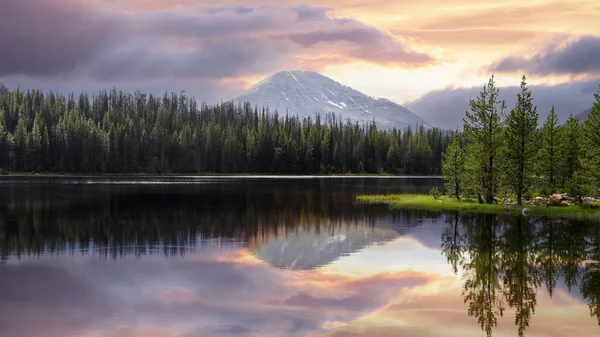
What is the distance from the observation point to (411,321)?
2236 cm

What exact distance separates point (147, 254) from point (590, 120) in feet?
168

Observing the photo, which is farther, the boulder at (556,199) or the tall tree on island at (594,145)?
the boulder at (556,199)

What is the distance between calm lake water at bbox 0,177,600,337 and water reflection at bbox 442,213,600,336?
11cm

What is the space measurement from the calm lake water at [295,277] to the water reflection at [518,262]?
0.11 metres

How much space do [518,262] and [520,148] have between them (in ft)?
119

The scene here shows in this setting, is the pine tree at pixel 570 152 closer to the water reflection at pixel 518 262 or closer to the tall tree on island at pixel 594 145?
the tall tree on island at pixel 594 145

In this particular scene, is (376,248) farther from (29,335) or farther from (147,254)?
(29,335)

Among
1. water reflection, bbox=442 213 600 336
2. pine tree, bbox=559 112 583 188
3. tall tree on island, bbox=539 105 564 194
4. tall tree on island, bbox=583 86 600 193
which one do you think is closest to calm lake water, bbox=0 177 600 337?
water reflection, bbox=442 213 600 336

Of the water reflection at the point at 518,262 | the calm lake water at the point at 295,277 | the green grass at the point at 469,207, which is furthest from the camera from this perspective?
the green grass at the point at 469,207

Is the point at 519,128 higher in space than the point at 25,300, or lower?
higher

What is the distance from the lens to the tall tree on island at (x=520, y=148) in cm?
6594

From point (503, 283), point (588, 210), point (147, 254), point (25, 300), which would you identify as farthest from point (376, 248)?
point (588, 210)

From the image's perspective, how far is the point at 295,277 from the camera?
30.2 metres

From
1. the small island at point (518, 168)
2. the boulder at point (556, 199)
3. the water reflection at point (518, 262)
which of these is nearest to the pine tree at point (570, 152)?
the small island at point (518, 168)
